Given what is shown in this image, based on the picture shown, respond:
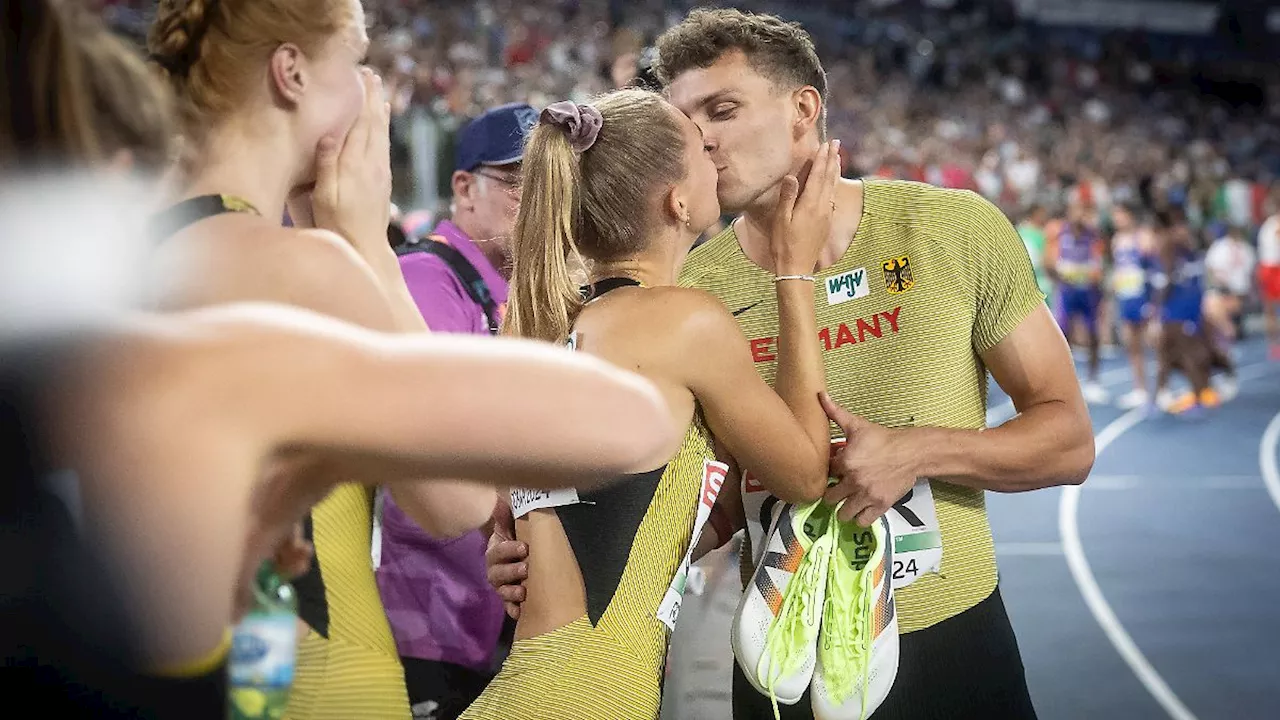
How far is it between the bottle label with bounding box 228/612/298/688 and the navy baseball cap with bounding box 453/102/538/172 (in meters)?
2.88

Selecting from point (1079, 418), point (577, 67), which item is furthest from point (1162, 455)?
point (1079, 418)

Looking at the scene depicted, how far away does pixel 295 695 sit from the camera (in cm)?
137

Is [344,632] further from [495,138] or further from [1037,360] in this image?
[495,138]

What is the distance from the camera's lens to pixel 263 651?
1.06 metres

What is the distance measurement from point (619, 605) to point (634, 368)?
0.37 metres

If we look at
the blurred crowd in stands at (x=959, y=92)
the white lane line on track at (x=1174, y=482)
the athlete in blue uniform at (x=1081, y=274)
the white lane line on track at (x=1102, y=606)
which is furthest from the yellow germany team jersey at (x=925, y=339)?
the athlete in blue uniform at (x=1081, y=274)

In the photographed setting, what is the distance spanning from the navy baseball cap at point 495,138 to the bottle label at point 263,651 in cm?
288

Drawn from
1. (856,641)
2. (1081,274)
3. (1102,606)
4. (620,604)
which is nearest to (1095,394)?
(1081,274)

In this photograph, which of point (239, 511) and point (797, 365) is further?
point (797, 365)

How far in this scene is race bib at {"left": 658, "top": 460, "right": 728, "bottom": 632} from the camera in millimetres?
2121

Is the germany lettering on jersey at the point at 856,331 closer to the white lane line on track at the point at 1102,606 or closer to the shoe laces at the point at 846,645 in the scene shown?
the shoe laces at the point at 846,645

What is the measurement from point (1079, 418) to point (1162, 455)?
1023 cm

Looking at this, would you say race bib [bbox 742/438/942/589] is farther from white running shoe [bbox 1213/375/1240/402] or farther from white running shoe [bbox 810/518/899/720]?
white running shoe [bbox 1213/375/1240/402]

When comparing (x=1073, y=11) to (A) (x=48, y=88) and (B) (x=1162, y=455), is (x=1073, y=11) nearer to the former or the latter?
(B) (x=1162, y=455)
